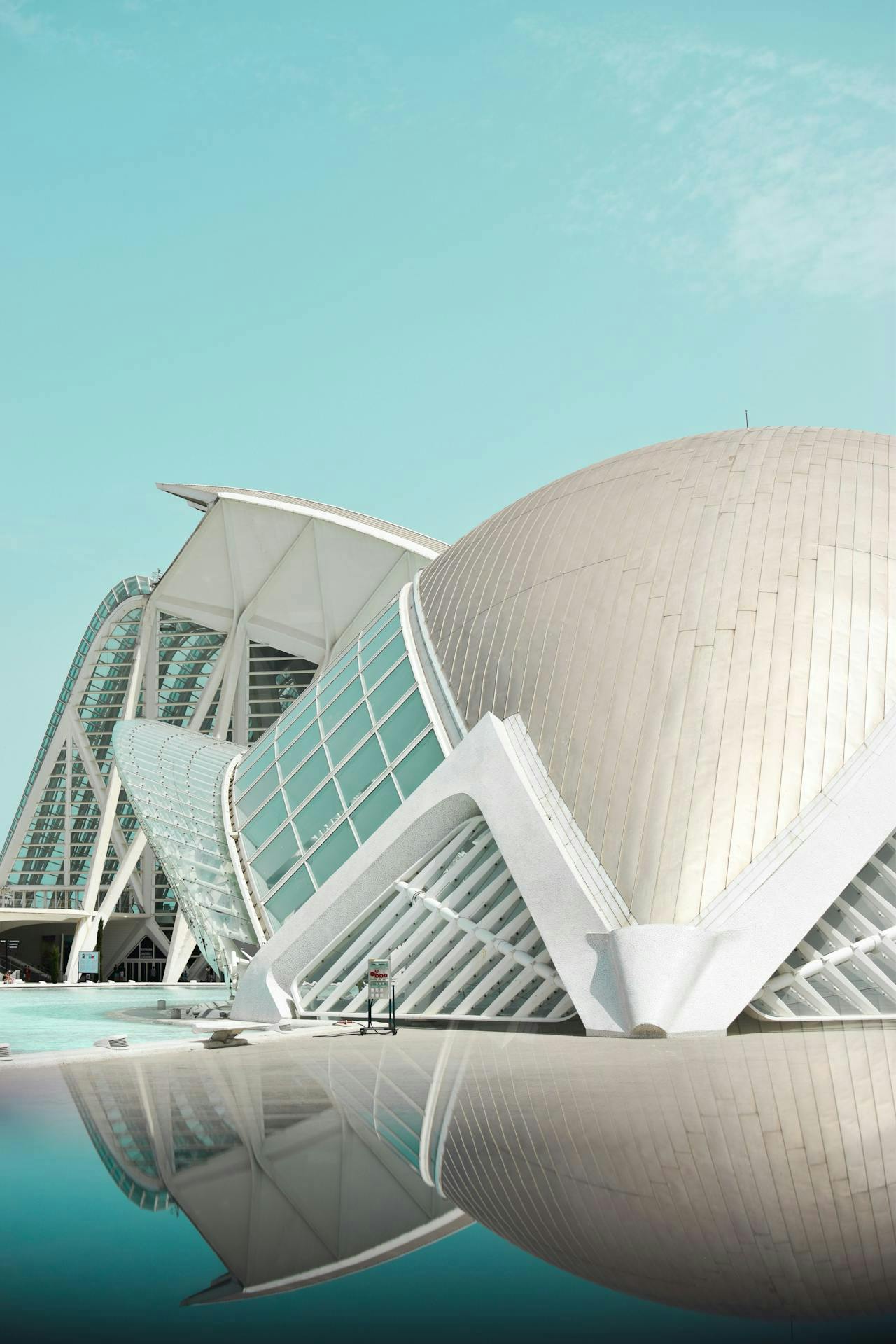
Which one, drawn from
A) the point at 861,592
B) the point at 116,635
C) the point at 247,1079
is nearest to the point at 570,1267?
the point at 247,1079

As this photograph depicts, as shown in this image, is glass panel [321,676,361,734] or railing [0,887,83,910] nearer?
glass panel [321,676,361,734]

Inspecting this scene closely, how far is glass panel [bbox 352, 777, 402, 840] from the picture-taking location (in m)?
21.0

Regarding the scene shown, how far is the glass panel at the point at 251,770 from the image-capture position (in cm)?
2666

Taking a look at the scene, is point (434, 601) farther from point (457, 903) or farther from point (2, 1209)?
point (2, 1209)

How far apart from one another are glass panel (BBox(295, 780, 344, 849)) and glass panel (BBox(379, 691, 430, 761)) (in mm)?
1478

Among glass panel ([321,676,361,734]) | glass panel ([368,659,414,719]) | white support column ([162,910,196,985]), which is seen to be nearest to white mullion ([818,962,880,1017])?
glass panel ([368,659,414,719])

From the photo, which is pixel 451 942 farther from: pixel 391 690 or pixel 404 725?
pixel 391 690

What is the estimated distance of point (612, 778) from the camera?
1831cm

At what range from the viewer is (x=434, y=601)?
81.9 feet

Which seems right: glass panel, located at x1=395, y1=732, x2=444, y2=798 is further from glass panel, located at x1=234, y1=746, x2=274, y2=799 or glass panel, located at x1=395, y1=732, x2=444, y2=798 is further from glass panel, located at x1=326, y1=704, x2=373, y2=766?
glass panel, located at x1=234, y1=746, x2=274, y2=799

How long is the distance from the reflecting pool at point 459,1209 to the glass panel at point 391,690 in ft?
41.2

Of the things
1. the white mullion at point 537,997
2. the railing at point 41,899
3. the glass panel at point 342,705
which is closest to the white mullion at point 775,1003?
the white mullion at point 537,997

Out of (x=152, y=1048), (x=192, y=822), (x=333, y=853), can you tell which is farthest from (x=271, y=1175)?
(x=192, y=822)

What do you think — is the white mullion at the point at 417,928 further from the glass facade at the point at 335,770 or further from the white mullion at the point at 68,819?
the white mullion at the point at 68,819
